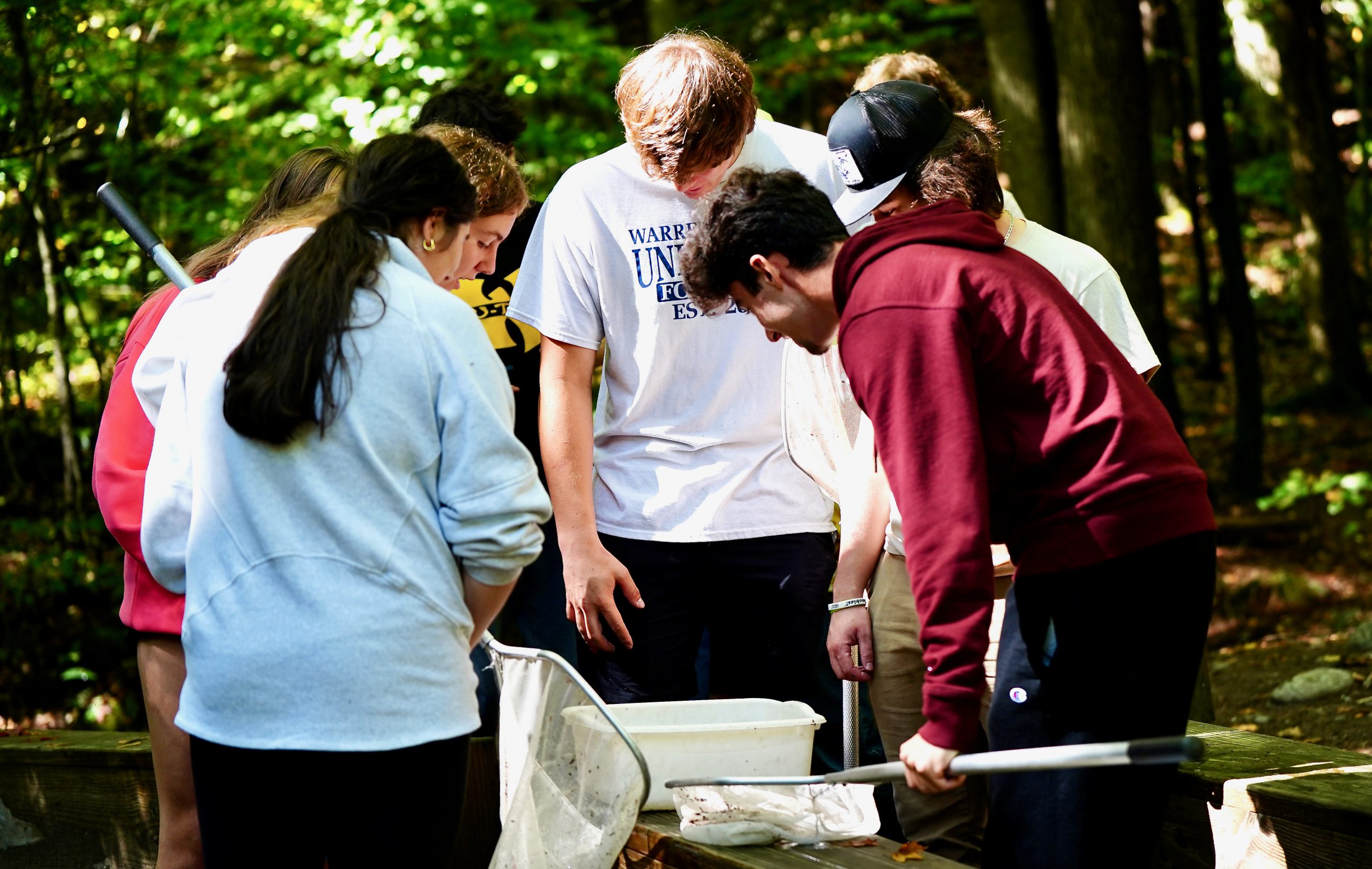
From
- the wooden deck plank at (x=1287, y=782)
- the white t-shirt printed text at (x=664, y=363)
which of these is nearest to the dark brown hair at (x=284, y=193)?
the white t-shirt printed text at (x=664, y=363)

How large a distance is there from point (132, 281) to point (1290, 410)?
9.18 metres

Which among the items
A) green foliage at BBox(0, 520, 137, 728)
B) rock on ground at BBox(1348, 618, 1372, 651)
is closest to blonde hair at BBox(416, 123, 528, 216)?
green foliage at BBox(0, 520, 137, 728)

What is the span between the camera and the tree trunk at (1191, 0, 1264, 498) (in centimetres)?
854

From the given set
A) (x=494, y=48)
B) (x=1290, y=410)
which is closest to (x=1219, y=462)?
(x=1290, y=410)

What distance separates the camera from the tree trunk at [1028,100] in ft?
22.9

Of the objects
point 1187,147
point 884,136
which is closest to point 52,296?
point 884,136

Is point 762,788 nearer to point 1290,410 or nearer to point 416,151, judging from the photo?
point 416,151

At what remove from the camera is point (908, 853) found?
2.34 meters

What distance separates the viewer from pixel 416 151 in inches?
75.7

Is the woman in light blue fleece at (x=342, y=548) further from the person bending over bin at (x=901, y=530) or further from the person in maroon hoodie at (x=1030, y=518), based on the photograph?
the person bending over bin at (x=901, y=530)

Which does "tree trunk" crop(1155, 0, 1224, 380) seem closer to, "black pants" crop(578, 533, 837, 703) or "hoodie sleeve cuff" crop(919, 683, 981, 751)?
"black pants" crop(578, 533, 837, 703)

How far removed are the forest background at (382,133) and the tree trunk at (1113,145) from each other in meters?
0.01

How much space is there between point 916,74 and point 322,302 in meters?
2.59

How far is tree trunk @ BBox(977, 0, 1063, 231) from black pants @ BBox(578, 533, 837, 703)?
14.9 feet
